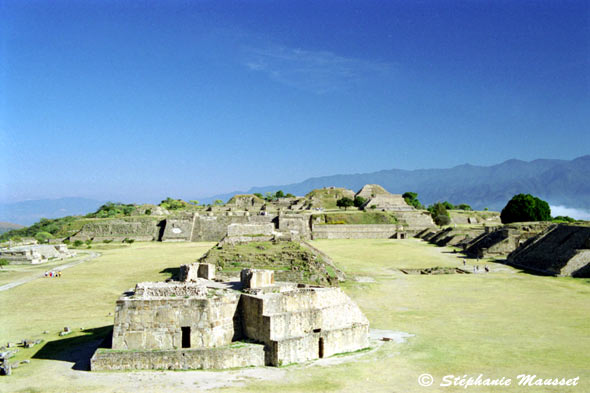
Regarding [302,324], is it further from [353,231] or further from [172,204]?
[172,204]

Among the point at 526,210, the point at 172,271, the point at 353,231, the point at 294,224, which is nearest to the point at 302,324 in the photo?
the point at 172,271

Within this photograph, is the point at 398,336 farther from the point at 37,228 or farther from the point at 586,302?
the point at 37,228

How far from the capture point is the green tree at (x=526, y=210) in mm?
71781

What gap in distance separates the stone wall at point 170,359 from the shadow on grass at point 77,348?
684 millimetres

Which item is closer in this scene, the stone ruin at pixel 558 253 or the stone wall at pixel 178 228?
the stone ruin at pixel 558 253

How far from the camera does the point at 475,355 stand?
15.0 m

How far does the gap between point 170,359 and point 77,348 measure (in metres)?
4.56

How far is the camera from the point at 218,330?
1473 centimetres

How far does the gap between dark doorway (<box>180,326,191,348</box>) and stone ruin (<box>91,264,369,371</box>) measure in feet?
0.10

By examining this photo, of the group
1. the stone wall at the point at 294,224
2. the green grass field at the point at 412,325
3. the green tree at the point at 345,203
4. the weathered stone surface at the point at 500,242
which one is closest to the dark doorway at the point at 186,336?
the green grass field at the point at 412,325

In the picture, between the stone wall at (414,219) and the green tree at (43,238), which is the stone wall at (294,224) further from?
the green tree at (43,238)

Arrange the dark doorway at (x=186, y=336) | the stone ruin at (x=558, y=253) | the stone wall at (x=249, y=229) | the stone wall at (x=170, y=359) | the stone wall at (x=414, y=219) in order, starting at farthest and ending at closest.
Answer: the stone wall at (x=414, y=219)
the stone wall at (x=249, y=229)
the stone ruin at (x=558, y=253)
the dark doorway at (x=186, y=336)
the stone wall at (x=170, y=359)

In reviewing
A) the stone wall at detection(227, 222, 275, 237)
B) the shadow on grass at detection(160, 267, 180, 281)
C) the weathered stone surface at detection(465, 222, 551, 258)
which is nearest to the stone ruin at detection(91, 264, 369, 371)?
the shadow on grass at detection(160, 267, 180, 281)

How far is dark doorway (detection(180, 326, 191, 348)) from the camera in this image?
1448 cm
